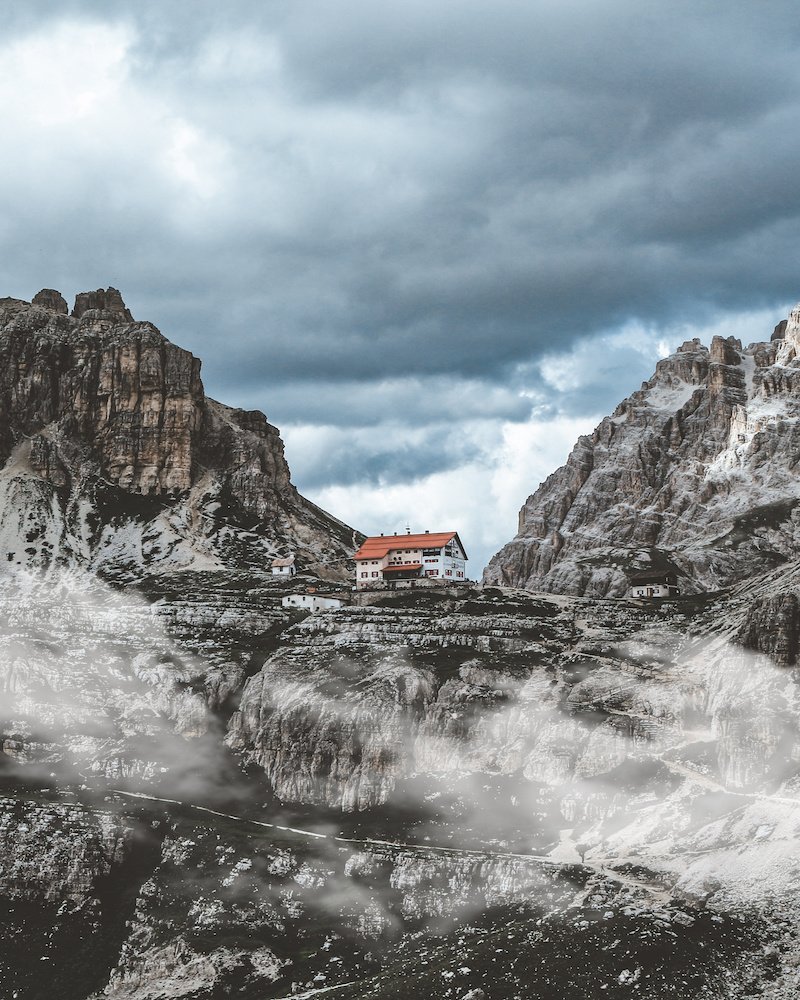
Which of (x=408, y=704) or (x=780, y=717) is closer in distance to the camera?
(x=780, y=717)

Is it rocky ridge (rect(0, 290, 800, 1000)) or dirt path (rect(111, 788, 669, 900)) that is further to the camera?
dirt path (rect(111, 788, 669, 900))

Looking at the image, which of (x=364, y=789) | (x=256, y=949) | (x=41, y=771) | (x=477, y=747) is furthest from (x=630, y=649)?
(x=41, y=771)

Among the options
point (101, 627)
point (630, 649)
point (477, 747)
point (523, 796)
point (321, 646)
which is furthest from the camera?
point (101, 627)

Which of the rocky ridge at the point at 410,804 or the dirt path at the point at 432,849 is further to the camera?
the dirt path at the point at 432,849

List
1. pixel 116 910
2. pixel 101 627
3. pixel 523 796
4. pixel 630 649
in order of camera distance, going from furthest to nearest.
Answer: pixel 101 627 < pixel 630 649 < pixel 523 796 < pixel 116 910

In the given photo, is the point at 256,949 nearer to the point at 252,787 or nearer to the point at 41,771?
the point at 252,787

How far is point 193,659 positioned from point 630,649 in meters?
68.1

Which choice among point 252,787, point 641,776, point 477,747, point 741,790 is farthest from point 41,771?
point 741,790

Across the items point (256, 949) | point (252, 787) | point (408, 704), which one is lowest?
point (256, 949)

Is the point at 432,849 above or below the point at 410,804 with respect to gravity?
below

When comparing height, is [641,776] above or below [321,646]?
below

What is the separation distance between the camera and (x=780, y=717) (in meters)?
128

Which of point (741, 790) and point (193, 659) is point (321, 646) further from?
point (741, 790)

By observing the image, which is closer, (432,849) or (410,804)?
(432,849)
